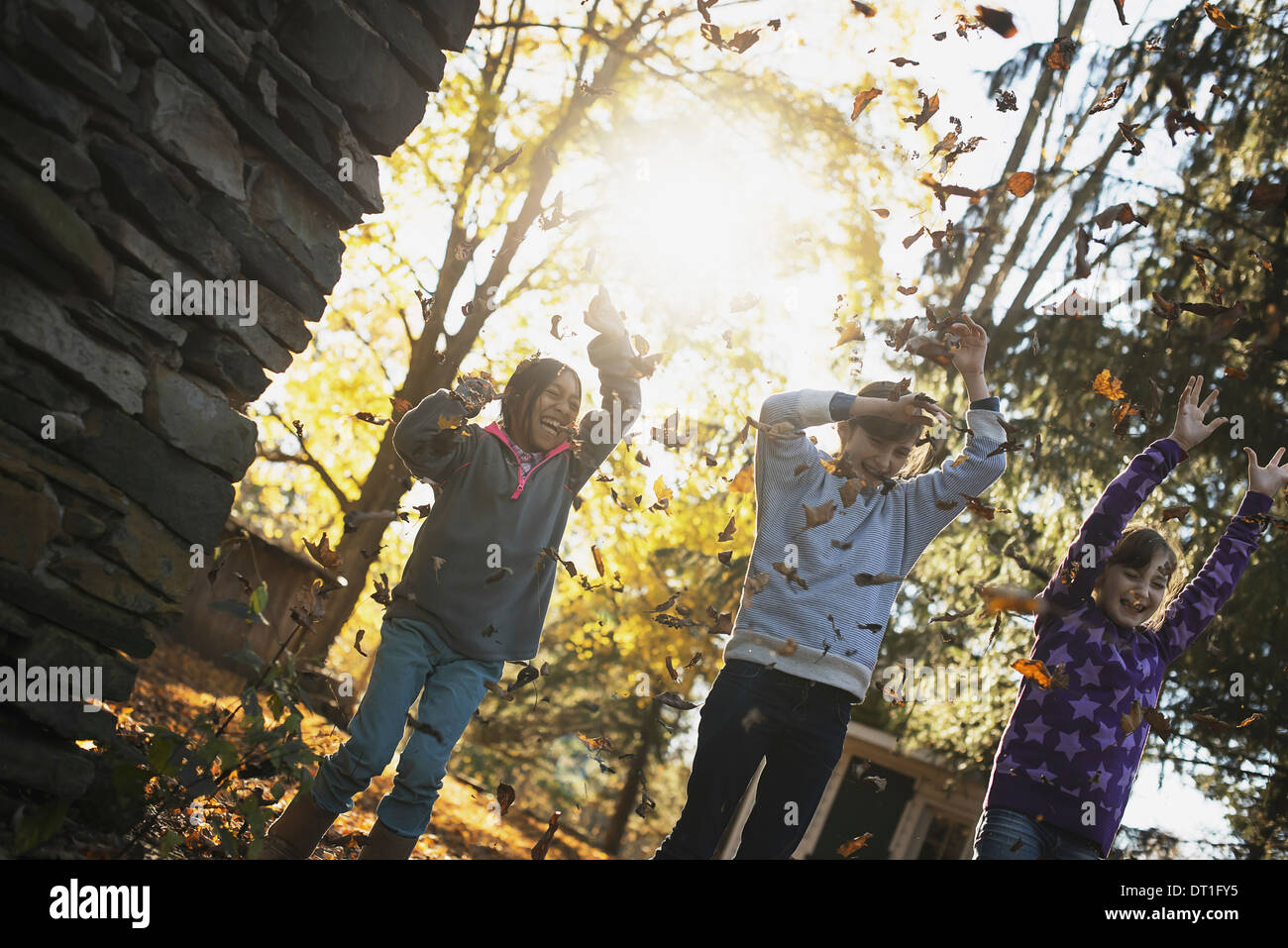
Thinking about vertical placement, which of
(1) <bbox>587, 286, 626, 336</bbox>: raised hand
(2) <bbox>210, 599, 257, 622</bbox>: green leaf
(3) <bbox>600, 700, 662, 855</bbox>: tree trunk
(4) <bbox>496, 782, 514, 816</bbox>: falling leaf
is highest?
(1) <bbox>587, 286, 626, 336</bbox>: raised hand

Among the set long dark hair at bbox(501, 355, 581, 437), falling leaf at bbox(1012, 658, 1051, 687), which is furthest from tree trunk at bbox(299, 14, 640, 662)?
falling leaf at bbox(1012, 658, 1051, 687)

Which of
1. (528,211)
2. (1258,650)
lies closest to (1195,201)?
(1258,650)

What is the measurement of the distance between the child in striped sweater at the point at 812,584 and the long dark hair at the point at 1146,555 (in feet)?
1.71

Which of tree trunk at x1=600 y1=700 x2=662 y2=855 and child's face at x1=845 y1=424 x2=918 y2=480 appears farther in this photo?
tree trunk at x1=600 y1=700 x2=662 y2=855

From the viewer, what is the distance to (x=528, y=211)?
8.50 meters

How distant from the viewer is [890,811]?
12.3 m

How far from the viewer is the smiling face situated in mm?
3203

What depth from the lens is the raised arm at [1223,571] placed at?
328 cm

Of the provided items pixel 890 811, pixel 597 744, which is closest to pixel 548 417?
pixel 597 744

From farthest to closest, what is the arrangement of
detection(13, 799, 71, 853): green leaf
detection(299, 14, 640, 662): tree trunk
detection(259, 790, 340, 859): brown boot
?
detection(299, 14, 640, 662): tree trunk < detection(259, 790, 340, 859): brown boot < detection(13, 799, 71, 853): green leaf

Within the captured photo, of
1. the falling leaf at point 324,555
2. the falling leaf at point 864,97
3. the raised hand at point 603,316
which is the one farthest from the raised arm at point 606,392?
the falling leaf at point 864,97

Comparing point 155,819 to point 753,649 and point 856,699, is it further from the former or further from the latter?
point 856,699

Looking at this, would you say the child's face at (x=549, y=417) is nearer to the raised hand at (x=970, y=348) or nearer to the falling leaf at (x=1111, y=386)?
the raised hand at (x=970, y=348)

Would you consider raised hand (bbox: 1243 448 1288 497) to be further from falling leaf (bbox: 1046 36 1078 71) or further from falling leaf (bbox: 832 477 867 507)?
falling leaf (bbox: 1046 36 1078 71)
